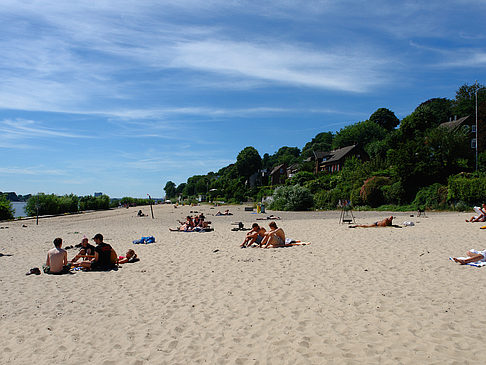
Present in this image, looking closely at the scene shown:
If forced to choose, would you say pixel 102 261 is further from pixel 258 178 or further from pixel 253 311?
pixel 258 178

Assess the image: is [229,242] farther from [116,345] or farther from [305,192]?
[305,192]

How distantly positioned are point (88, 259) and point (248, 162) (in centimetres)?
9133

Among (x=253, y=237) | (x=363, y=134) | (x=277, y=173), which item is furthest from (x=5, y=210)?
(x=277, y=173)

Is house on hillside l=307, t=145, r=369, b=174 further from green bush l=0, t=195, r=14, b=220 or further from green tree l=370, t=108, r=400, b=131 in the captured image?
green bush l=0, t=195, r=14, b=220

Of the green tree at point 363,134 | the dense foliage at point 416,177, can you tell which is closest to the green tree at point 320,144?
the green tree at point 363,134

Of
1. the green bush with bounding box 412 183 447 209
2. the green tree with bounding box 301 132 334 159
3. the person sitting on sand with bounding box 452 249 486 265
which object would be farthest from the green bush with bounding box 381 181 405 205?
the green tree with bounding box 301 132 334 159

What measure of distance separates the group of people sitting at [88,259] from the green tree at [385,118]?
8545 cm

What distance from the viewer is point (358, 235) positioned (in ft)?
50.8

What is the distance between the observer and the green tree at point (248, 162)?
101 metres

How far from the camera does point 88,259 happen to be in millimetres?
10539

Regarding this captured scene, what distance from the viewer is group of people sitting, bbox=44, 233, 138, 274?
30.6 ft

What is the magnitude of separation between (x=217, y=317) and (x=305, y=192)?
1358 inches

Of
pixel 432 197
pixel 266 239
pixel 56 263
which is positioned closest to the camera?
pixel 56 263

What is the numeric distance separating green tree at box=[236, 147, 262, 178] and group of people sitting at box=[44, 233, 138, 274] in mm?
90656
